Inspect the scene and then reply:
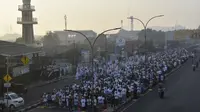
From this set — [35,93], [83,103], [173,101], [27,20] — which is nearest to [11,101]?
[83,103]

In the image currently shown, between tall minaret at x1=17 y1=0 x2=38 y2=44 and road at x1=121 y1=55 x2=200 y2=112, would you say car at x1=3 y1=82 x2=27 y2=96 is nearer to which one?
road at x1=121 y1=55 x2=200 y2=112

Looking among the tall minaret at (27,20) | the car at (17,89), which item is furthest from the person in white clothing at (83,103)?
the tall minaret at (27,20)

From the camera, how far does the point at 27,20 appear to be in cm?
5284

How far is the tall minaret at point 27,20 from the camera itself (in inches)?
2071

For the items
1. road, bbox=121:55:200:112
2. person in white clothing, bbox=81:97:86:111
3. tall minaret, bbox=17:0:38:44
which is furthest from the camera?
tall minaret, bbox=17:0:38:44

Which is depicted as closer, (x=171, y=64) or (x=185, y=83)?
(x=185, y=83)

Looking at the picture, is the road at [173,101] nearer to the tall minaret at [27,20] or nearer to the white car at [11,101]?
the white car at [11,101]

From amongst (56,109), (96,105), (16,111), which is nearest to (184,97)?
(96,105)

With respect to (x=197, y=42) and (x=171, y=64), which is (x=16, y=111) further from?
(x=197, y=42)

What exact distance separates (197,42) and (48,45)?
9109cm

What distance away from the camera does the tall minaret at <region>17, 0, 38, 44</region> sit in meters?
52.6

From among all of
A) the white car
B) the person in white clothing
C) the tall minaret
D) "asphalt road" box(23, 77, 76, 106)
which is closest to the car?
"asphalt road" box(23, 77, 76, 106)

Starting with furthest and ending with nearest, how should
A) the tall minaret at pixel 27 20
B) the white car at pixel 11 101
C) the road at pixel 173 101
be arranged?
the tall minaret at pixel 27 20 < the white car at pixel 11 101 < the road at pixel 173 101

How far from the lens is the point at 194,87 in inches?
1142
